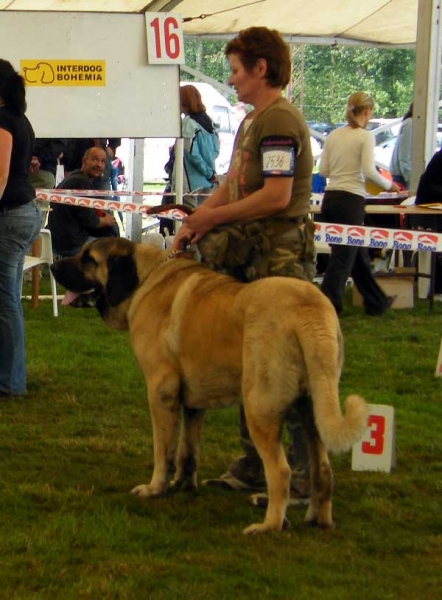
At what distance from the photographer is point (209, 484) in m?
4.58

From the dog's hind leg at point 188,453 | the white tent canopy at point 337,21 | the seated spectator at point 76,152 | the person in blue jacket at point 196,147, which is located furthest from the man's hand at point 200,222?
the seated spectator at point 76,152

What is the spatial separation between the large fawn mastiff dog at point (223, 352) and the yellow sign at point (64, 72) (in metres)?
5.74

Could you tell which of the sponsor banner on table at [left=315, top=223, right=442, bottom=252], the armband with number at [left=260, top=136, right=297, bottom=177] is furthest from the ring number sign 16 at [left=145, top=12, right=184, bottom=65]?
the armband with number at [left=260, top=136, right=297, bottom=177]

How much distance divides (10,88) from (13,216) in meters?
0.74

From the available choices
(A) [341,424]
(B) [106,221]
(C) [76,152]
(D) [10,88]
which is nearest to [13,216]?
(D) [10,88]

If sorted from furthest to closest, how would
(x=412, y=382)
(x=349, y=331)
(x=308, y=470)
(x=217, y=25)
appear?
(x=217, y=25), (x=349, y=331), (x=412, y=382), (x=308, y=470)

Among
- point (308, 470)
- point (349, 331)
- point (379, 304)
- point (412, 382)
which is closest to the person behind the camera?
point (308, 470)

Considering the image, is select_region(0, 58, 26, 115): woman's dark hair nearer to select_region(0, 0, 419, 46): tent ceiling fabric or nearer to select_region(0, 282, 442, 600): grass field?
select_region(0, 282, 442, 600): grass field

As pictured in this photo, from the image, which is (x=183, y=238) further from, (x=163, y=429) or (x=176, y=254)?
(x=163, y=429)

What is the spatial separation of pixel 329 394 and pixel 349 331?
546 cm

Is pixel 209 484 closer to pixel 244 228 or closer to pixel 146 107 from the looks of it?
pixel 244 228

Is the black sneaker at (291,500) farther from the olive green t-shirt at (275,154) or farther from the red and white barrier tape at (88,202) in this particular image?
the red and white barrier tape at (88,202)

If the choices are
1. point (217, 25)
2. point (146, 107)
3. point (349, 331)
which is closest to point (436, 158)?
point (349, 331)

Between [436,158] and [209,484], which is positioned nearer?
[209,484]
